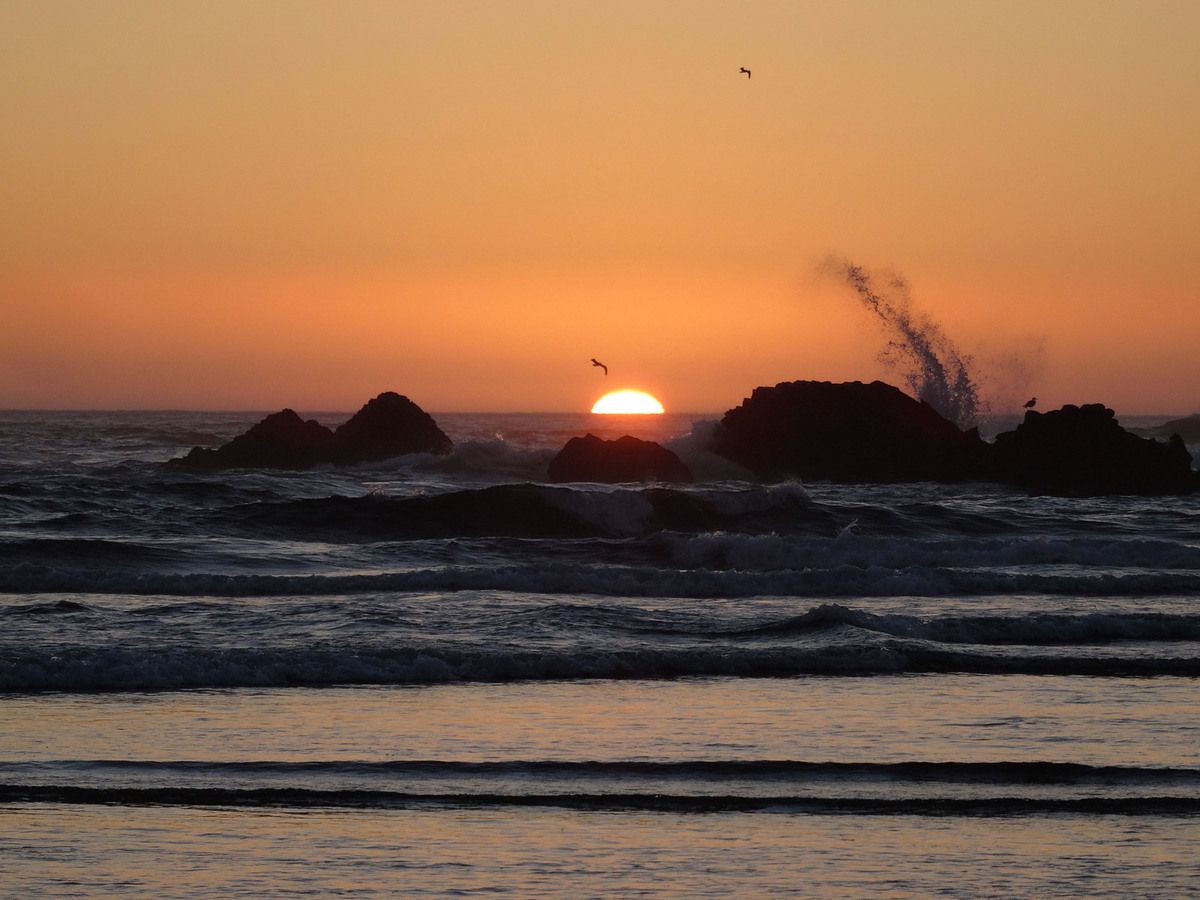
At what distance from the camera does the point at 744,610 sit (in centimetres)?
2094

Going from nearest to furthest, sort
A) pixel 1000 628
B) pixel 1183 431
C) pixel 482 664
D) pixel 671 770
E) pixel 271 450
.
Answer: pixel 671 770
pixel 482 664
pixel 1000 628
pixel 271 450
pixel 1183 431

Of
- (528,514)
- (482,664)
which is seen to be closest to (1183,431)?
(528,514)

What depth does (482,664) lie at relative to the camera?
1606cm

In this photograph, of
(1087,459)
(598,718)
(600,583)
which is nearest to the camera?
(598,718)

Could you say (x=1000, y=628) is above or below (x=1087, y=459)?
below

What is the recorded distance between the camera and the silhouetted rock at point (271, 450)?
174 ft

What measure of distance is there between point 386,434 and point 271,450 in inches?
163

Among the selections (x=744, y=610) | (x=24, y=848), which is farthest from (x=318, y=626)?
(x=24, y=848)

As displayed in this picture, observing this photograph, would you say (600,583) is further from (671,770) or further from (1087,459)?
(1087,459)

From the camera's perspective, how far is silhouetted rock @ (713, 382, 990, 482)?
48281 mm

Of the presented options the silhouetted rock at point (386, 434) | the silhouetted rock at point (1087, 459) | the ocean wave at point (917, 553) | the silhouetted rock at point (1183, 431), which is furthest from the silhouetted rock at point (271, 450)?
the silhouetted rock at point (1183, 431)

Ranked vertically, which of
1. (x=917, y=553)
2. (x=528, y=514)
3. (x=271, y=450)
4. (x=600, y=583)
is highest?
(x=271, y=450)

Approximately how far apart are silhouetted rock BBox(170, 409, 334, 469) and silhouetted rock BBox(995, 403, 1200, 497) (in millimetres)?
23168

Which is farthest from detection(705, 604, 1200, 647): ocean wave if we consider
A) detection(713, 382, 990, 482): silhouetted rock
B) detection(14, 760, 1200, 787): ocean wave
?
detection(713, 382, 990, 482): silhouetted rock
